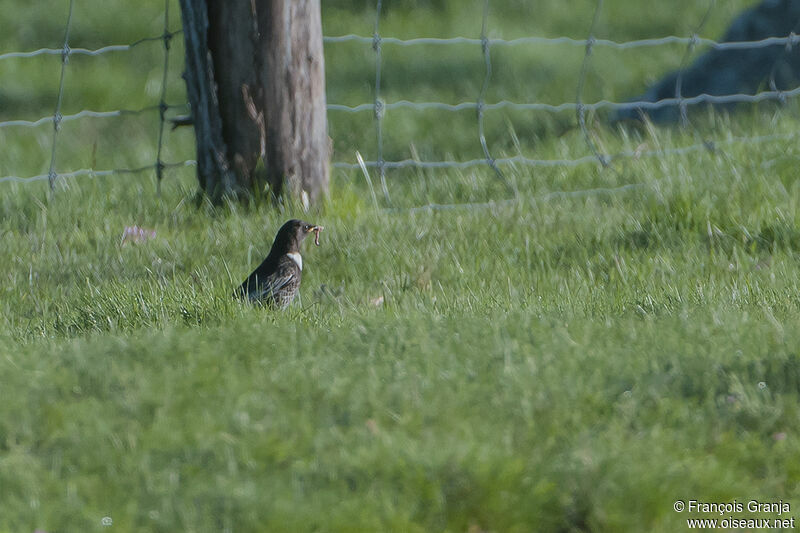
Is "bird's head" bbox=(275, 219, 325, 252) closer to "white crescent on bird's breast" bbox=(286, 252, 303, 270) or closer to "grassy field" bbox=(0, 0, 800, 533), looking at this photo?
"white crescent on bird's breast" bbox=(286, 252, 303, 270)

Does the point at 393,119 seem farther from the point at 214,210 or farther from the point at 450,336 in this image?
the point at 450,336

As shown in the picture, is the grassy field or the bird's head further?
the bird's head

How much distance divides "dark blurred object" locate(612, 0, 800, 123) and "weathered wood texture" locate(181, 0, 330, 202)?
2799 millimetres

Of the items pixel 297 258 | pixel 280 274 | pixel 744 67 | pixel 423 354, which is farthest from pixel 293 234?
pixel 744 67

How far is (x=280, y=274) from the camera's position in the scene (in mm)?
4281

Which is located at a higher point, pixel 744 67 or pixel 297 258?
pixel 744 67

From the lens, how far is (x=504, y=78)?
8.99 meters

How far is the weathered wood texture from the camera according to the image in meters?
5.32

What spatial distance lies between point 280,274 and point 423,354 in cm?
111

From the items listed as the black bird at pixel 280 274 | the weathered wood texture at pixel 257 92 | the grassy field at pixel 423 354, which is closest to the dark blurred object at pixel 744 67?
the grassy field at pixel 423 354

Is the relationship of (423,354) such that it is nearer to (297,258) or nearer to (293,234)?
(297,258)

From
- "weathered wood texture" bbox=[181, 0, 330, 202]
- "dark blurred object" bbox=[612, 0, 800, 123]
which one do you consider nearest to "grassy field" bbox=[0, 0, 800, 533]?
"weathered wood texture" bbox=[181, 0, 330, 202]

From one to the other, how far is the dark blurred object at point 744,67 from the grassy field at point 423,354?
1046 mm

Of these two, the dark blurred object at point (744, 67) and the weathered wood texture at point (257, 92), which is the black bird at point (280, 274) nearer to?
the weathered wood texture at point (257, 92)
